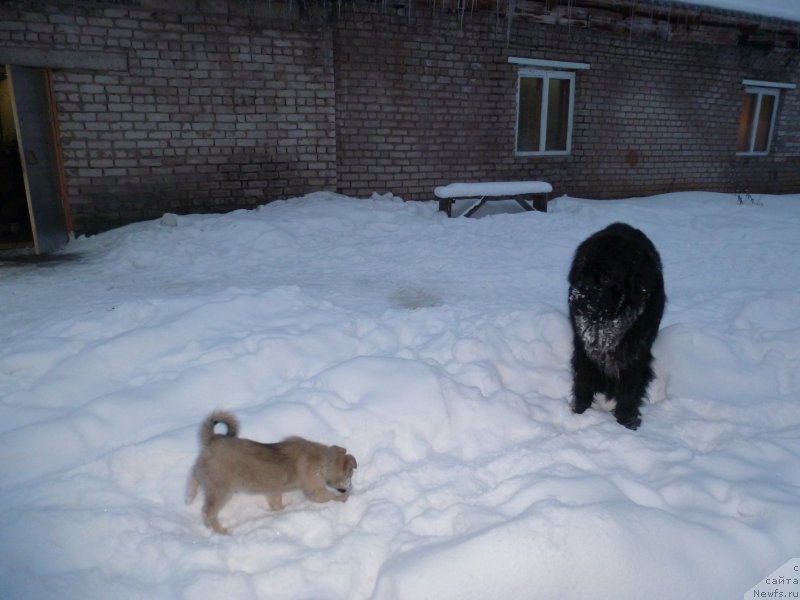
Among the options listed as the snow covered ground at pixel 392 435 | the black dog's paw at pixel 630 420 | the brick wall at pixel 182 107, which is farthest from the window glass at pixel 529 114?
the black dog's paw at pixel 630 420

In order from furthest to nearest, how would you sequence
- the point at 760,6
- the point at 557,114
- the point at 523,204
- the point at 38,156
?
the point at 760,6, the point at 557,114, the point at 523,204, the point at 38,156

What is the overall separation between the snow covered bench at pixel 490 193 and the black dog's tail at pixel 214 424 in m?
5.64

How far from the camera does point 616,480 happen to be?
2.55 meters

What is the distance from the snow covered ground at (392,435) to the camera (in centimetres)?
204

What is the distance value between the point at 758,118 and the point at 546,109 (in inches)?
213

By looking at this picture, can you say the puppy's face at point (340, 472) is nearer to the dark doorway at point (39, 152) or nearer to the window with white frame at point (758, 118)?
the dark doorway at point (39, 152)

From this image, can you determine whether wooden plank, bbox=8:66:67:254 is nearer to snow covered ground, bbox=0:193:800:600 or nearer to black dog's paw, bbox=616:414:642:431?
snow covered ground, bbox=0:193:800:600

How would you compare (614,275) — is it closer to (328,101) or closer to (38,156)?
(328,101)

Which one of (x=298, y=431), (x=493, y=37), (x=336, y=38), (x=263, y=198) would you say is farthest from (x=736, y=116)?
(x=298, y=431)

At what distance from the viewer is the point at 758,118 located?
1113 cm

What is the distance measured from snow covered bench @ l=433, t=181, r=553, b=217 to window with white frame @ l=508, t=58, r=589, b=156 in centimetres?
122

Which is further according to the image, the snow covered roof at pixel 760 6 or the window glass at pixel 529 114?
the snow covered roof at pixel 760 6

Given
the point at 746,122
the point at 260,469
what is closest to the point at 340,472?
the point at 260,469

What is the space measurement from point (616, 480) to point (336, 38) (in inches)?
268
